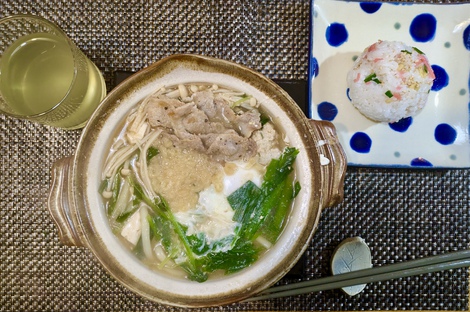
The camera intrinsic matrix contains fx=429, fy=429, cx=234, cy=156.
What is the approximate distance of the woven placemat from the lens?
1.99 m

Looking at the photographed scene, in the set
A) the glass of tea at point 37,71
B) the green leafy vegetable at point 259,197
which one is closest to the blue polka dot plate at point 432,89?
the green leafy vegetable at point 259,197

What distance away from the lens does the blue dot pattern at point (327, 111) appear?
1.94m

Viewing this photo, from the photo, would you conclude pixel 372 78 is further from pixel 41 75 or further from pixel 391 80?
pixel 41 75

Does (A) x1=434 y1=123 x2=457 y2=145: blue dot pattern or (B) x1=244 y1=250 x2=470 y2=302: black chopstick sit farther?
(A) x1=434 y1=123 x2=457 y2=145: blue dot pattern

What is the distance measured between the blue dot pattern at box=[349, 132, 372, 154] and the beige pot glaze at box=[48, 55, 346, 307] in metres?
0.33

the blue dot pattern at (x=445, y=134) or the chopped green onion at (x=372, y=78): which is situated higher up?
the chopped green onion at (x=372, y=78)

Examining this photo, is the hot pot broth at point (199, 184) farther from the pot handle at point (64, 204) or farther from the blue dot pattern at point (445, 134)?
the blue dot pattern at point (445, 134)

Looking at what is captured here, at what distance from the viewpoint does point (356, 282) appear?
1.59 m

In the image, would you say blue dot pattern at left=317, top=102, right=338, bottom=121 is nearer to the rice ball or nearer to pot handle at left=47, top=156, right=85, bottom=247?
the rice ball

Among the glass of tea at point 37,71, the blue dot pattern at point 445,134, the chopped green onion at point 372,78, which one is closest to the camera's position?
the glass of tea at point 37,71

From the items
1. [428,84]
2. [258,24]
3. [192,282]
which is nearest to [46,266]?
[192,282]

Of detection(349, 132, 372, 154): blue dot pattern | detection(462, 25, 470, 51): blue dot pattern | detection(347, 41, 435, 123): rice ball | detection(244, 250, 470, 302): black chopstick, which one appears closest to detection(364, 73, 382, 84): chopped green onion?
detection(347, 41, 435, 123): rice ball

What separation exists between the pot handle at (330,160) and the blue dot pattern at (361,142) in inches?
11.5

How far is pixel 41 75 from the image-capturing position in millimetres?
1796
